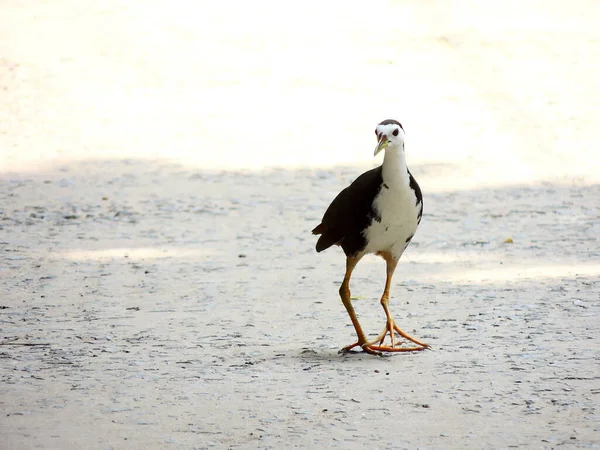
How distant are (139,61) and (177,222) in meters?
6.80

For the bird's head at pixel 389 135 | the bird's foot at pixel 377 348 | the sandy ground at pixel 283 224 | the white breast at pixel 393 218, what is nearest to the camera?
the sandy ground at pixel 283 224

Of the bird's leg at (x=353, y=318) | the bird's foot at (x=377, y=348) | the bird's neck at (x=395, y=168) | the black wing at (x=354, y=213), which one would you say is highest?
the bird's neck at (x=395, y=168)

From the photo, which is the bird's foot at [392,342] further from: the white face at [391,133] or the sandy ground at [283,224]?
the white face at [391,133]

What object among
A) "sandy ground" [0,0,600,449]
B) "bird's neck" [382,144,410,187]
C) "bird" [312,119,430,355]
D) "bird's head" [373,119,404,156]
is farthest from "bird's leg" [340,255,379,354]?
"bird's head" [373,119,404,156]

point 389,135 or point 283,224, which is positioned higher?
point 389,135

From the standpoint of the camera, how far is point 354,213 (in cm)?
605

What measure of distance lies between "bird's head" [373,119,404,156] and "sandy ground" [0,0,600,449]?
4.07ft

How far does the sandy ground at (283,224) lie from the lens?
17.0 ft

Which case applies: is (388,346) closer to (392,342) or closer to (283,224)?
(392,342)

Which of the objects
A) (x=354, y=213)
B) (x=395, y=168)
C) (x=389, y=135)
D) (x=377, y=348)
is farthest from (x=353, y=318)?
(x=389, y=135)

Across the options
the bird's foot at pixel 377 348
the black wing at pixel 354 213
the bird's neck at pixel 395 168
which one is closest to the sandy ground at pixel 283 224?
the bird's foot at pixel 377 348

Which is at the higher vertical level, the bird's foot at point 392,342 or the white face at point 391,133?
the white face at point 391,133

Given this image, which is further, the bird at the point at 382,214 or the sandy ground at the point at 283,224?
the bird at the point at 382,214

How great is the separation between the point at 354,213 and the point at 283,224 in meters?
4.15
